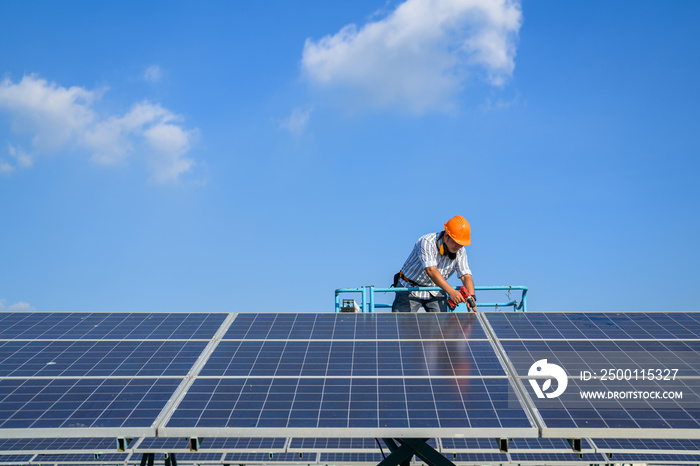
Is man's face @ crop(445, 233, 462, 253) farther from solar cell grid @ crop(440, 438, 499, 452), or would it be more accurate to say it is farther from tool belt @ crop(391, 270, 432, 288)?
solar cell grid @ crop(440, 438, 499, 452)

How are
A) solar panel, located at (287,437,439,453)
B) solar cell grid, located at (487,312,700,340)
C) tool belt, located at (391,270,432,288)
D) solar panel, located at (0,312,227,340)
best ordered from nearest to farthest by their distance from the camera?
solar cell grid, located at (487,312,700,340) → solar panel, located at (0,312,227,340) → tool belt, located at (391,270,432,288) → solar panel, located at (287,437,439,453)

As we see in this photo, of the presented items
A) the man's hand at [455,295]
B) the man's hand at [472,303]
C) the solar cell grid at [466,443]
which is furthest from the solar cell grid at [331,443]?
the man's hand at [455,295]

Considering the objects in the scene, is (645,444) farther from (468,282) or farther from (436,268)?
(436,268)

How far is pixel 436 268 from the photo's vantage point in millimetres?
10312

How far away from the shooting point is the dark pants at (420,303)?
11.1 m

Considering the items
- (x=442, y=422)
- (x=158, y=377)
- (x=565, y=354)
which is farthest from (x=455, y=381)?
(x=158, y=377)

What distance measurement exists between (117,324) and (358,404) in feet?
15.7

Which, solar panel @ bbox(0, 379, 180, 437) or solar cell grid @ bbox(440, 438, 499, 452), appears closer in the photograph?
solar panel @ bbox(0, 379, 180, 437)

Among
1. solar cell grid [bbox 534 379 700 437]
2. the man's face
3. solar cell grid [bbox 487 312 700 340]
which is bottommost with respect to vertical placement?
solar cell grid [bbox 534 379 700 437]

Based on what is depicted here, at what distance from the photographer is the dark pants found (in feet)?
36.6

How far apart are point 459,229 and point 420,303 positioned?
67.4 inches

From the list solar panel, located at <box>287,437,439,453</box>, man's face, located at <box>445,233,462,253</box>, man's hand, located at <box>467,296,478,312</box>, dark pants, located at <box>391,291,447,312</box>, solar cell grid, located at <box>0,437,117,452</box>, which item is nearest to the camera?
man's hand, located at <box>467,296,478,312</box>

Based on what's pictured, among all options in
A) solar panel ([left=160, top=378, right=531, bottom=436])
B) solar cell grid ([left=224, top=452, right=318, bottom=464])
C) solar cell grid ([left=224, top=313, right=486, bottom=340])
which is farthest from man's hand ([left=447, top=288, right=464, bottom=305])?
solar cell grid ([left=224, top=452, right=318, bottom=464])

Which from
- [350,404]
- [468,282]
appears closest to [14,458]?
[468,282]
